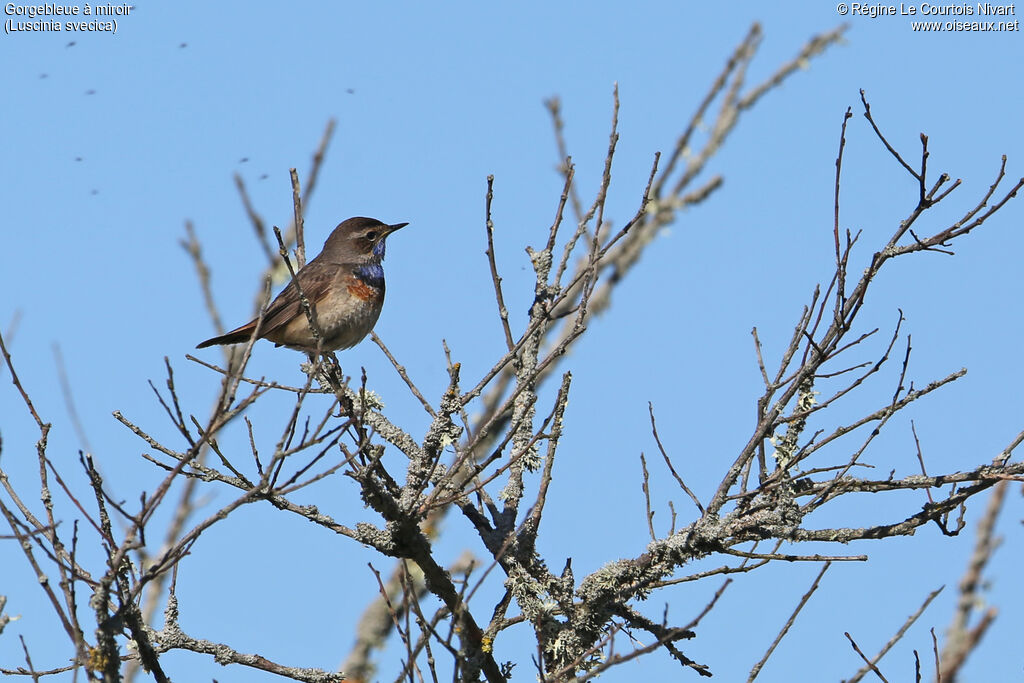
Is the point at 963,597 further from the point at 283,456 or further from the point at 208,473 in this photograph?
the point at 208,473

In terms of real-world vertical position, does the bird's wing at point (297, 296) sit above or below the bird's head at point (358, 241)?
below

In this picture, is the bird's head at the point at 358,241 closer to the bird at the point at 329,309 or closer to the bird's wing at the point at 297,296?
the bird at the point at 329,309

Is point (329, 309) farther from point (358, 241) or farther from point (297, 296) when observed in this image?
point (358, 241)

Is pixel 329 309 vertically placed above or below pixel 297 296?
below

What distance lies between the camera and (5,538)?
4.54 m

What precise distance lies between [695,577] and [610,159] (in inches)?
83.4

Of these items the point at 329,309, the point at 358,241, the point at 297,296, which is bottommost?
the point at 329,309

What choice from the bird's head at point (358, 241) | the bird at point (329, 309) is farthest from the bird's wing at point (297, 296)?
the bird's head at point (358, 241)

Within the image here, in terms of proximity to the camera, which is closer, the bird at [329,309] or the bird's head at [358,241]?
the bird at [329,309]

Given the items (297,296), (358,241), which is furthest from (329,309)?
(358,241)

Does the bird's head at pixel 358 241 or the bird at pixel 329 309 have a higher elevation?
the bird's head at pixel 358 241

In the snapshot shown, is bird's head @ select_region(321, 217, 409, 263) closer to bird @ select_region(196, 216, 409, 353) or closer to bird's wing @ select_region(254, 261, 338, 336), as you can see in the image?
bird @ select_region(196, 216, 409, 353)

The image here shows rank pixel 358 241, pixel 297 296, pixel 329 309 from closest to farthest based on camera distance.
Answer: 1. pixel 329 309
2. pixel 297 296
3. pixel 358 241

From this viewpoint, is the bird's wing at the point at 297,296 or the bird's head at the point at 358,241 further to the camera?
the bird's head at the point at 358,241
